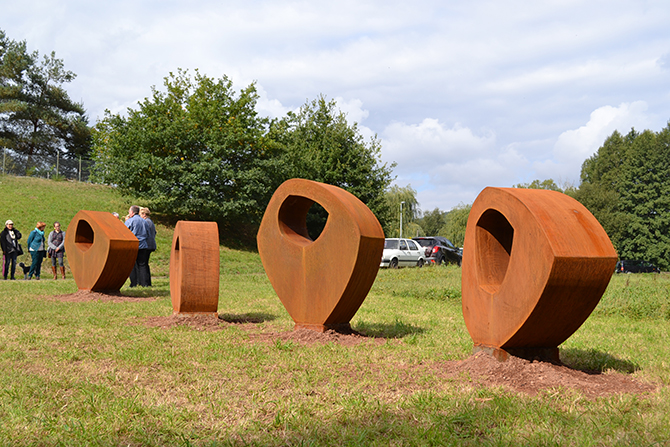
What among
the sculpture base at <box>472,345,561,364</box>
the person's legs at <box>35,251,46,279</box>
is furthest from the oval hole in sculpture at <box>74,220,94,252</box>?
the sculpture base at <box>472,345,561,364</box>

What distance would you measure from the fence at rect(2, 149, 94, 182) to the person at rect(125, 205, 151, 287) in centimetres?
2653

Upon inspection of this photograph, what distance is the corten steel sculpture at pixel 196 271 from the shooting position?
8.25 metres

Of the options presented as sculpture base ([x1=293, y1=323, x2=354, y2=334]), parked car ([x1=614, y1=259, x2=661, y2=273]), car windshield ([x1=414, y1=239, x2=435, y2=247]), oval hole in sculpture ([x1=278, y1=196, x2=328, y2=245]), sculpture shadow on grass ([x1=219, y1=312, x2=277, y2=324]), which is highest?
oval hole in sculpture ([x1=278, y1=196, x2=328, y2=245])

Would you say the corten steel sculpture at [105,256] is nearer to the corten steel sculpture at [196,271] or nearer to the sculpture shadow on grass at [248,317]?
the corten steel sculpture at [196,271]

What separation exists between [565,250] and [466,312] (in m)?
1.49

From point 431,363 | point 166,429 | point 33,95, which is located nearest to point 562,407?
point 431,363

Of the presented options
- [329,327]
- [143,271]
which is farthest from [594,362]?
[143,271]

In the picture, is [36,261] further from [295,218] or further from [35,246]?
[295,218]

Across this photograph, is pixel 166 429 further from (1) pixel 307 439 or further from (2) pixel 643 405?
(2) pixel 643 405

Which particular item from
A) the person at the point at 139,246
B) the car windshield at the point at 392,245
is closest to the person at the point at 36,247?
the person at the point at 139,246

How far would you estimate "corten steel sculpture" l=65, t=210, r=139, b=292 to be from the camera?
11172 millimetres

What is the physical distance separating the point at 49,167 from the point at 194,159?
50.5 ft

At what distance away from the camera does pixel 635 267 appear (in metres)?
Answer: 45.6

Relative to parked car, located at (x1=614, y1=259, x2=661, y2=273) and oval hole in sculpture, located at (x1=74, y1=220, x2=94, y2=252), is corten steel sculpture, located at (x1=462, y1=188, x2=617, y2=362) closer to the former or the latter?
oval hole in sculpture, located at (x1=74, y1=220, x2=94, y2=252)
